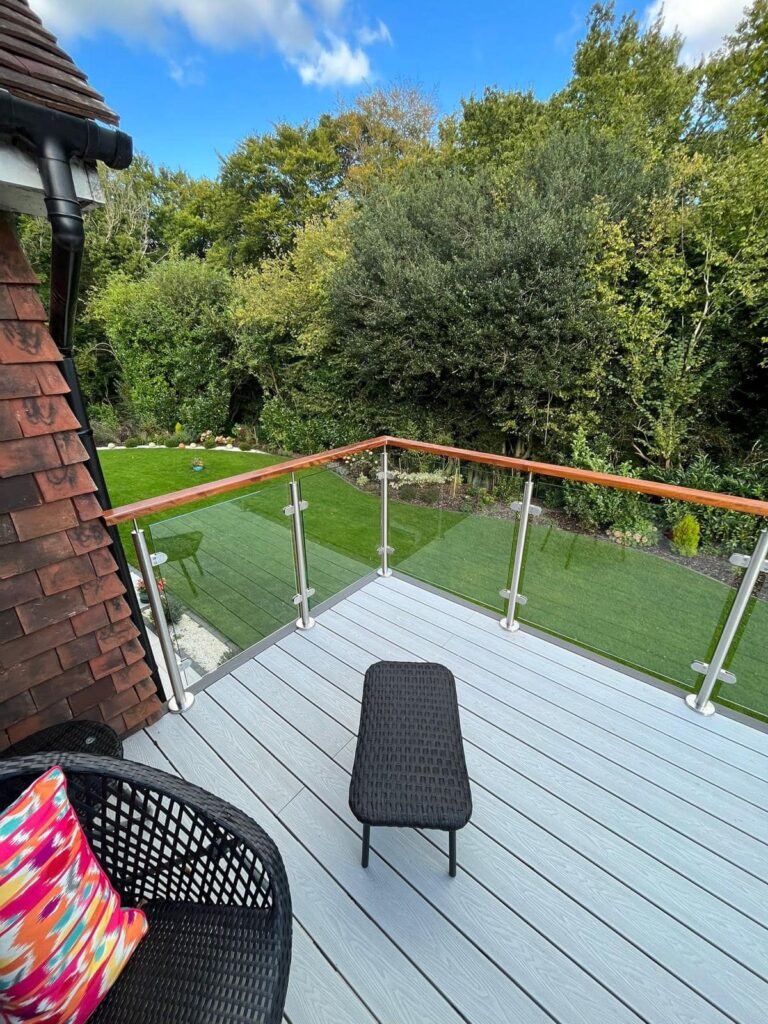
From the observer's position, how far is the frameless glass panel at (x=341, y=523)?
2.60 meters

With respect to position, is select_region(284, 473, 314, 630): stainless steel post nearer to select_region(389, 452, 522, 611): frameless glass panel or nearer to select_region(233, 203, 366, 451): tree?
select_region(389, 452, 522, 611): frameless glass panel

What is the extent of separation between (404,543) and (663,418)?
4.16 meters

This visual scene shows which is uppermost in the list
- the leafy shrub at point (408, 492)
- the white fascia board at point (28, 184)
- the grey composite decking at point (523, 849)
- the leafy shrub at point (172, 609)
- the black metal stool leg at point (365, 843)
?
the white fascia board at point (28, 184)

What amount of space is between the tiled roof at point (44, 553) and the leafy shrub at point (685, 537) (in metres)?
2.53

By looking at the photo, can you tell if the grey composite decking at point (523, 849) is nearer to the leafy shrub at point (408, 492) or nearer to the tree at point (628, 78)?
the leafy shrub at point (408, 492)

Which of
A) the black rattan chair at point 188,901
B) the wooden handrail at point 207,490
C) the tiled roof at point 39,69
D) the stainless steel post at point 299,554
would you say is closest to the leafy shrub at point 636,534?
the wooden handrail at point 207,490

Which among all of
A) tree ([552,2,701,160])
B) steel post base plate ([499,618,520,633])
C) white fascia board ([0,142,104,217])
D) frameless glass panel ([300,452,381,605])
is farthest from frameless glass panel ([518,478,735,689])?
tree ([552,2,701,160])

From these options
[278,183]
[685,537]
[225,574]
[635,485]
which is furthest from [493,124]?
[225,574]

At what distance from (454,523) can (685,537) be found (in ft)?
4.03

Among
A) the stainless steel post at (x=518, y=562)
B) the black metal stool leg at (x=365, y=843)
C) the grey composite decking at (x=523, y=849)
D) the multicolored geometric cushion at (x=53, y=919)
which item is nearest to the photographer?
the multicolored geometric cushion at (x=53, y=919)

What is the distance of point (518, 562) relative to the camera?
2521mm

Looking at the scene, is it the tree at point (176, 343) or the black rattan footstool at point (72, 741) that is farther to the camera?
the tree at point (176, 343)

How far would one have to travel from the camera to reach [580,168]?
5277mm

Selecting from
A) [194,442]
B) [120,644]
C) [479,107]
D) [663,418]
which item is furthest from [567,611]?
[479,107]
